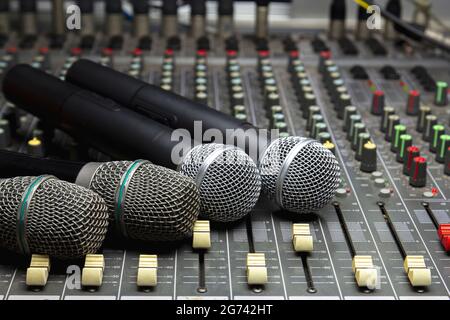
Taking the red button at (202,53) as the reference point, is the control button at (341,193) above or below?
below

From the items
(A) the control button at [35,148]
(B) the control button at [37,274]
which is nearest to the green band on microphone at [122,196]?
(B) the control button at [37,274]

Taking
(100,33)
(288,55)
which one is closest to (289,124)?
(288,55)

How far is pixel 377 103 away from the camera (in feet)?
16.0

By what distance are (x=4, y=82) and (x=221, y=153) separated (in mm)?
1484

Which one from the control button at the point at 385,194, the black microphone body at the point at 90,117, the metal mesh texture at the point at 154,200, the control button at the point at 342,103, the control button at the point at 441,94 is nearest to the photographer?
the metal mesh texture at the point at 154,200

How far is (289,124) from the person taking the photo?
4.72 m

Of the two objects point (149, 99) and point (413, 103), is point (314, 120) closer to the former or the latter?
point (413, 103)

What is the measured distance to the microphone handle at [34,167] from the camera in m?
3.71

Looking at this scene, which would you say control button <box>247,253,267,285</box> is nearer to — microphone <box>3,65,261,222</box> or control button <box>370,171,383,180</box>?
microphone <box>3,65,261,222</box>

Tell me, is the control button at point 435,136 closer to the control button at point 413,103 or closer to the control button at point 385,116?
the control button at point 385,116

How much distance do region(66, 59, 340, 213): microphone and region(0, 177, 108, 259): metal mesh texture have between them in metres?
0.74

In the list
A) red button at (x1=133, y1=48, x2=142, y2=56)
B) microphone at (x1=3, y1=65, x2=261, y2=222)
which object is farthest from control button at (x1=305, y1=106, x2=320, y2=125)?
red button at (x1=133, y1=48, x2=142, y2=56)

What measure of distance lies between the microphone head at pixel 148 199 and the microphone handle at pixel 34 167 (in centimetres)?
15

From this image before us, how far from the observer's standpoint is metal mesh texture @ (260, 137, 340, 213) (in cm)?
374
